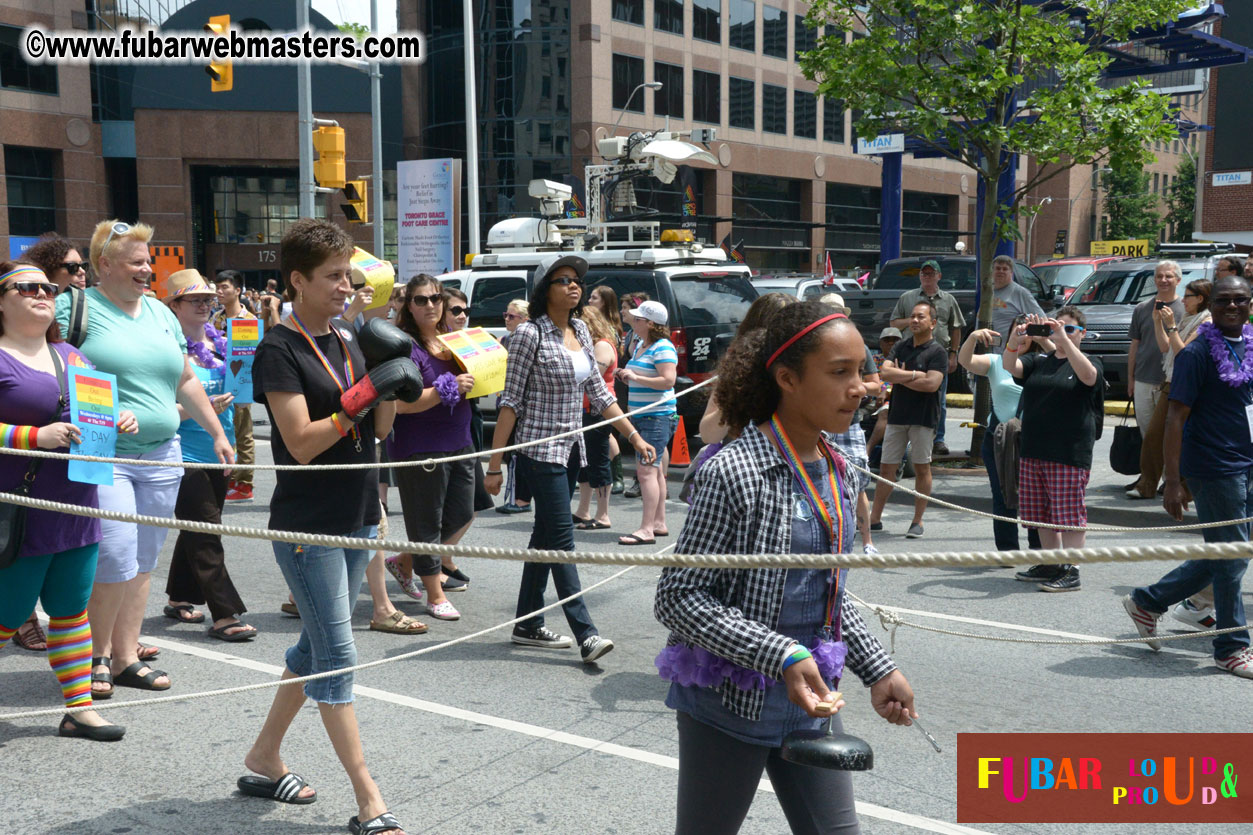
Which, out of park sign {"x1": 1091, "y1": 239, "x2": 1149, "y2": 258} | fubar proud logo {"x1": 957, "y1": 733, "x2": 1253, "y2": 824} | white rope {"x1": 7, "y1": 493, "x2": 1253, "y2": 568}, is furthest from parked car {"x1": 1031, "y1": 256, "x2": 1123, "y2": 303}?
white rope {"x1": 7, "y1": 493, "x2": 1253, "y2": 568}

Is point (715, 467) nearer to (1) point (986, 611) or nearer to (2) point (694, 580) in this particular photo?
(2) point (694, 580)

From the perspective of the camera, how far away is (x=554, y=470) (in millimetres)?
Answer: 5617

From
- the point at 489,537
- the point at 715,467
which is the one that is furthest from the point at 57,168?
the point at 715,467

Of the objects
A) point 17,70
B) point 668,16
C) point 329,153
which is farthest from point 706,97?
point 329,153

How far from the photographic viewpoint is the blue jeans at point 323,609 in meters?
3.59

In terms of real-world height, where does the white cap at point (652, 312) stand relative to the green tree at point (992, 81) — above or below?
below

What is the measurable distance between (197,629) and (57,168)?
41397mm

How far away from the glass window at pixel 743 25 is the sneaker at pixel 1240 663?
150 feet

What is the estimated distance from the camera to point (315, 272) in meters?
3.70

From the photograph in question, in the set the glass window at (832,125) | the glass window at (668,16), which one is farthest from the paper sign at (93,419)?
the glass window at (832,125)

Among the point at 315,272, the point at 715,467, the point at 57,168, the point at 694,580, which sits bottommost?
the point at 694,580

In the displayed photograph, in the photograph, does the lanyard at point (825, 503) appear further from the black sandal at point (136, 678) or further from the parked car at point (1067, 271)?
the parked car at point (1067, 271)

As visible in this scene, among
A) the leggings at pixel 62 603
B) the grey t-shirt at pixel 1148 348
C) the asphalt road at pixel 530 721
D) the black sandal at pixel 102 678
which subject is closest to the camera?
the asphalt road at pixel 530 721

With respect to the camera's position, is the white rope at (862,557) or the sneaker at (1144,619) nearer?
the white rope at (862,557)
